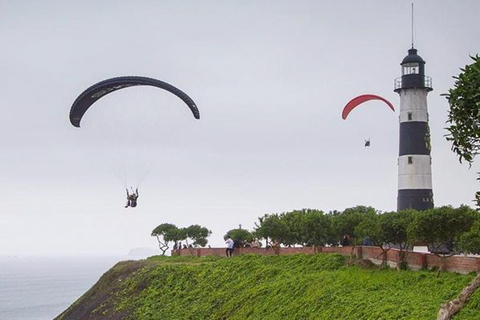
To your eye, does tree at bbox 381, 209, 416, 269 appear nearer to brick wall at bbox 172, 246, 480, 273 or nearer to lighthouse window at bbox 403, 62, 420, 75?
brick wall at bbox 172, 246, 480, 273

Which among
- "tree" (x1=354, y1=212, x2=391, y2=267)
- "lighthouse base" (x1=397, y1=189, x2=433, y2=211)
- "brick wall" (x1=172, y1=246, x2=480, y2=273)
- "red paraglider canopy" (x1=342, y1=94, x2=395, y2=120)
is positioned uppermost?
"red paraglider canopy" (x1=342, y1=94, x2=395, y2=120)

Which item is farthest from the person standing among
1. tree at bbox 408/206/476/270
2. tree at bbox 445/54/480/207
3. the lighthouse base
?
tree at bbox 445/54/480/207

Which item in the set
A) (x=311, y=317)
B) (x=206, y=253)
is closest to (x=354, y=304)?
(x=311, y=317)

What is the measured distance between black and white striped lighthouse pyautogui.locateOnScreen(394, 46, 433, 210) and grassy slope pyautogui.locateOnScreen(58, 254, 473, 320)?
36.4 ft

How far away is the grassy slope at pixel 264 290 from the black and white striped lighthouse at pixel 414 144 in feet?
36.4

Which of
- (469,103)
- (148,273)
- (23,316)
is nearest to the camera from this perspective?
(469,103)

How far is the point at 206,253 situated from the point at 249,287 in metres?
17.9

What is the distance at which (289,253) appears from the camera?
4803 centimetres

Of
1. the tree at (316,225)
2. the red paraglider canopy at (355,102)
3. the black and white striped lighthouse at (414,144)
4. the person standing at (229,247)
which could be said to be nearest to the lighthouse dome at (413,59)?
the black and white striped lighthouse at (414,144)

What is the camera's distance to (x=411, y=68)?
52938mm

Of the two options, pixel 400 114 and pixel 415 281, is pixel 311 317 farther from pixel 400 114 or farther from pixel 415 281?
pixel 400 114

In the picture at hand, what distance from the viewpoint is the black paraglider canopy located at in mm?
45344

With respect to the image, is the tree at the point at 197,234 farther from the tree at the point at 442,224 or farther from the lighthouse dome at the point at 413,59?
the tree at the point at 442,224

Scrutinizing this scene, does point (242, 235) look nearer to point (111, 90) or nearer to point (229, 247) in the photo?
point (229, 247)
